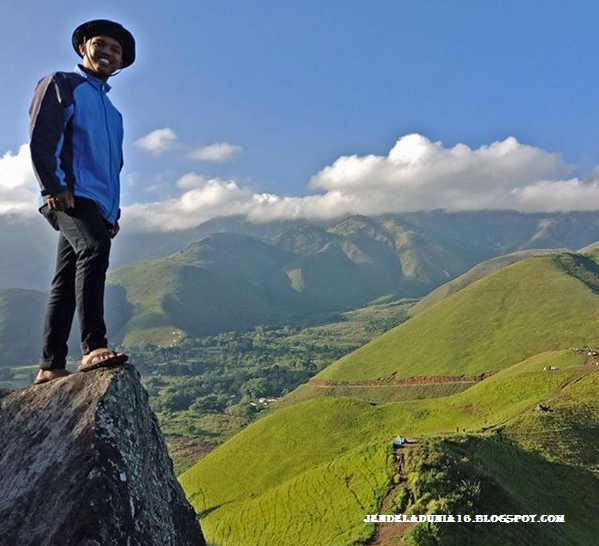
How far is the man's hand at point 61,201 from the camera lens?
6.98 metres

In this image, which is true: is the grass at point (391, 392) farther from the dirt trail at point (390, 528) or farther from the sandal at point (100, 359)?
the sandal at point (100, 359)

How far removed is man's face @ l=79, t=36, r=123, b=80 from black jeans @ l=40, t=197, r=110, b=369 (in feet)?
6.85

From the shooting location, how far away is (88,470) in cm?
591

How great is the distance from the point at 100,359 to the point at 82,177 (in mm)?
2560

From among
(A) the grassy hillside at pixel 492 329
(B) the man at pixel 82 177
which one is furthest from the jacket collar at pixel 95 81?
(A) the grassy hillside at pixel 492 329

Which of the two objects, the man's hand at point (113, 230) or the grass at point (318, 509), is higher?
the man's hand at point (113, 230)

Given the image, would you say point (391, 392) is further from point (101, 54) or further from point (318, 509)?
point (101, 54)

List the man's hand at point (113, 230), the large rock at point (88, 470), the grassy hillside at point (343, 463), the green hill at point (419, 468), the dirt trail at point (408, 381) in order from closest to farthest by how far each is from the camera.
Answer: the large rock at point (88, 470)
the man's hand at point (113, 230)
the green hill at point (419, 468)
the grassy hillside at point (343, 463)
the dirt trail at point (408, 381)

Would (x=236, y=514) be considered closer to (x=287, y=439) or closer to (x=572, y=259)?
(x=287, y=439)

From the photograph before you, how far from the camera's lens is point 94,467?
5926 millimetres

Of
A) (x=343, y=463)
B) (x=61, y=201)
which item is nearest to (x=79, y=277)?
(x=61, y=201)

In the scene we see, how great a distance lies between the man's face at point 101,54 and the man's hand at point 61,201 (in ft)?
7.02

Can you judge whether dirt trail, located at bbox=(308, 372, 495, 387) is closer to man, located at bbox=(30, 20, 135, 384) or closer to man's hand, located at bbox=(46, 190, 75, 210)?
man, located at bbox=(30, 20, 135, 384)

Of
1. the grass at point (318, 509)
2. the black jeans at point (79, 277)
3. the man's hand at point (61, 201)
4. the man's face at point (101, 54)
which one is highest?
the man's face at point (101, 54)
